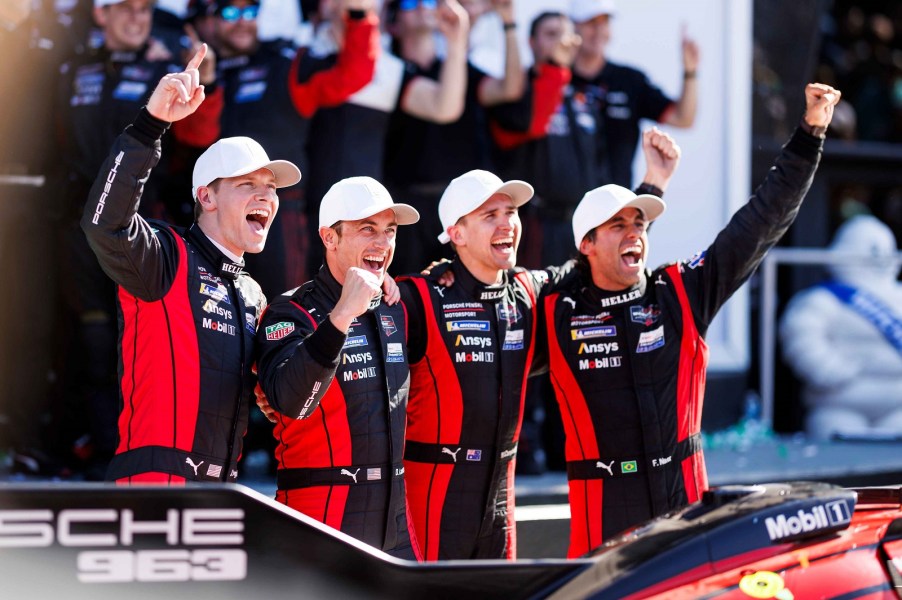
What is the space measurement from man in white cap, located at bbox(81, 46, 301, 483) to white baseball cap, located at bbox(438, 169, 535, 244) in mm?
763

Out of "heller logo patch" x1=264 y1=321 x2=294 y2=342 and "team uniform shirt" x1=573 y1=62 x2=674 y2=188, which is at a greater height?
"team uniform shirt" x1=573 y1=62 x2=674 y2=188

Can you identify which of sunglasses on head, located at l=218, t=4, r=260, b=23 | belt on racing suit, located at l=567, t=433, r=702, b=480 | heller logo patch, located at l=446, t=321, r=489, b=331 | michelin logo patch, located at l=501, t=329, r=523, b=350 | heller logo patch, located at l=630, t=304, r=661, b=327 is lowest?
belt on racing suit, located at l=567, t=433, r=702, b=480

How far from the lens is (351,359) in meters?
3.61

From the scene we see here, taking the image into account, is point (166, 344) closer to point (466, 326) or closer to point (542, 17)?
point (466, 326)

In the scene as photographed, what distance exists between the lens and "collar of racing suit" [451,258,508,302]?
13.6ft

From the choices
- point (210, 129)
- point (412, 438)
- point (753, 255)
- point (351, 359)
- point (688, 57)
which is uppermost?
point (688, 57)

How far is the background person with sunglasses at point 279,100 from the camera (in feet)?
18.4

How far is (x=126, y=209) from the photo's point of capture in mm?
3215

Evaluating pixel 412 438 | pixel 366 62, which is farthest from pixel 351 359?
pixel 366 62

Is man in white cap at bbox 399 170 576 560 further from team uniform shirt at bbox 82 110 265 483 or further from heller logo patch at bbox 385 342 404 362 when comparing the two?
team uniform shirt at bbox 82 110 265 483

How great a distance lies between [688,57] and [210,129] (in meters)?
2.89

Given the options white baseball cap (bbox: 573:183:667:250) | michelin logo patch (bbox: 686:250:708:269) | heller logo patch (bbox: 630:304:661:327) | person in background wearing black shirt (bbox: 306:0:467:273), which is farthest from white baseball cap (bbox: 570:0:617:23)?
heller logo patch (bbox: 630:304:661:327)

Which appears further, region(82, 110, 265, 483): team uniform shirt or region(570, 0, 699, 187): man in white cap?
region(570, 0, 699, 187): man in white cap

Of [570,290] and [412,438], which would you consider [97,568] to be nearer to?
[412,438]
